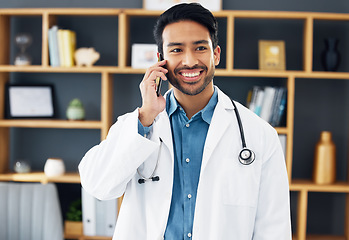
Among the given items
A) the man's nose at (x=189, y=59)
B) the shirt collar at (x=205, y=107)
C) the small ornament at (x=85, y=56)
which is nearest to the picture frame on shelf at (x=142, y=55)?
the small ornament at (x=85, y=56)

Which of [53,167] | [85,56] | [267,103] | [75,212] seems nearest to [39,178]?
[53,167]

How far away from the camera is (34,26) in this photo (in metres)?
3.28

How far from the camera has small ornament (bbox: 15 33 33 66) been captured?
10.0 feet

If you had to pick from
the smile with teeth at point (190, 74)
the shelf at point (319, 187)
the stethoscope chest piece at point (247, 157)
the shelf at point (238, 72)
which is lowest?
the shelf at point (319, 187)

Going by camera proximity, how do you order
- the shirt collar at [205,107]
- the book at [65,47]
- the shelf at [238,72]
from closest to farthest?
the shirt collar at [205,107] < the shelf at [238,72] < the book at [65,47]

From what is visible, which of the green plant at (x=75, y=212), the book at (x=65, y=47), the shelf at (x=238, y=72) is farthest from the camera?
the green plant at (x=75, y=212)

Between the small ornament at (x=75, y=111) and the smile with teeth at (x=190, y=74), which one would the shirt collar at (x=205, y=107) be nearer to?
the smile with teeth at (x=190, y=74)

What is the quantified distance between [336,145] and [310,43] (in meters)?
0.80

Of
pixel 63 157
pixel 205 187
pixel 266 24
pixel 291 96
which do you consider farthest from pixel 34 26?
pixel 205 187

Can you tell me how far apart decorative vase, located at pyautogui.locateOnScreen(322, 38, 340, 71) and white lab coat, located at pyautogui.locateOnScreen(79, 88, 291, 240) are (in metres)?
1.68

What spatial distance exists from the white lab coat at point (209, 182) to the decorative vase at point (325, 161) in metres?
1.59

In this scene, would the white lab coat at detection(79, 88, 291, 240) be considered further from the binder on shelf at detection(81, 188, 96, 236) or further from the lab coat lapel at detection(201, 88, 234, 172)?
the binder on shelf at detection(81, 188, 96, 236)

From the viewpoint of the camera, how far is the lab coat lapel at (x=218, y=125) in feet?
4.76

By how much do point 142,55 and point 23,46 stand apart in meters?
0.89
